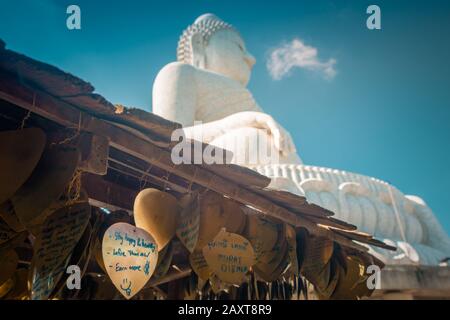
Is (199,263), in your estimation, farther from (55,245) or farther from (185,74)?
(185,74)

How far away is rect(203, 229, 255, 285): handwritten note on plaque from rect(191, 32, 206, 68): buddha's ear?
38.6ft

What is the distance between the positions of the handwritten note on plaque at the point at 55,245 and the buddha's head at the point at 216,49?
12.1 m

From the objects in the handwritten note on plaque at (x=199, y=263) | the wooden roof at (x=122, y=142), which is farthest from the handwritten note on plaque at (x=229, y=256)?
the wooden roof at (x=122, y=142)

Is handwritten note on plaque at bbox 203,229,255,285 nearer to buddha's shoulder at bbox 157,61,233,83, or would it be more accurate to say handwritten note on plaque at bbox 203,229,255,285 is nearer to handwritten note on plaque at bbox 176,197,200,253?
handwritten note on plaque at bbox 176,197,200,253

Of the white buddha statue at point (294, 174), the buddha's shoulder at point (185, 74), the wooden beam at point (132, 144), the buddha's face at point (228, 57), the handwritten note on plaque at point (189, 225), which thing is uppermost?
the buddha's face at point (228, 57)

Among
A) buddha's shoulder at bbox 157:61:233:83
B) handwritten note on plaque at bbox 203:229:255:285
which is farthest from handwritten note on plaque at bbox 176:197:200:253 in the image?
buddha's shoulder at bbox 157:61:233:83

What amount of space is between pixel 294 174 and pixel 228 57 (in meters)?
7.37

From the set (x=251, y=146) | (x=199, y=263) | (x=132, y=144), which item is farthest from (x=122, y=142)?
(x=251, y=146)

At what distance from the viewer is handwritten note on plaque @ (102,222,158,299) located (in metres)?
1.51

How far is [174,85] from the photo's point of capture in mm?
11188

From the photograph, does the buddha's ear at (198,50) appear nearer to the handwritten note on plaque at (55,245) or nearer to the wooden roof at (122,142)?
the wooden roof at (122,142)

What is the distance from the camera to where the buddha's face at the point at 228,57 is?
13.2 metres

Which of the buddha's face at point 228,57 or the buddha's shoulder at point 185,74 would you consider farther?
the buddha's face at point 228,57

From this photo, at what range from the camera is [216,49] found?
13359 millimetres
